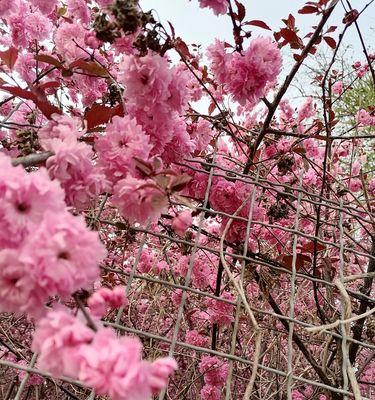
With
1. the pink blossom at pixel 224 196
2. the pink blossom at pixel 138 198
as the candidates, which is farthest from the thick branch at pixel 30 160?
the pink blossom at pixel 224 196

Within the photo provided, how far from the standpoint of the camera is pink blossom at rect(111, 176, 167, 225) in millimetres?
912

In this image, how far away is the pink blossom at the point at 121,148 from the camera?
1001 mm

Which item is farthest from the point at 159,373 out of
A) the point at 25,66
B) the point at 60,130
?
the point at 25,66

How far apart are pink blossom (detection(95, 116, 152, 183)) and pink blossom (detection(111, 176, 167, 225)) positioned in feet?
0.16

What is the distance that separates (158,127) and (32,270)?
0.70 meters

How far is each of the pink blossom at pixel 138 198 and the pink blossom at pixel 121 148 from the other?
0.05 metres

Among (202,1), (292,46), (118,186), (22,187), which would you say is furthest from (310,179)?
(22,187)

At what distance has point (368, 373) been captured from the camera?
3613 millimetres

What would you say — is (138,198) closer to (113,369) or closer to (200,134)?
(113,369)

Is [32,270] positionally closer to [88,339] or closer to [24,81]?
[88,339]

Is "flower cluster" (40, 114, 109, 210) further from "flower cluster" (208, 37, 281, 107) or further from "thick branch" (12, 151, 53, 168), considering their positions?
"flower cluster" (208, 37, 281, 107)

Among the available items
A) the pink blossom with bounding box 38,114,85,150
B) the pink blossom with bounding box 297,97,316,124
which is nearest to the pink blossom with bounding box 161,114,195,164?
the pink blossom with bounding box 38,114,85,150

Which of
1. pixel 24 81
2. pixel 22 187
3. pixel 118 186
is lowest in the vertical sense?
pixel 22 187

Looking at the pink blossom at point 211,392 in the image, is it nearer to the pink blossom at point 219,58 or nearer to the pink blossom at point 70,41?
the pink blossom at point 219,58
